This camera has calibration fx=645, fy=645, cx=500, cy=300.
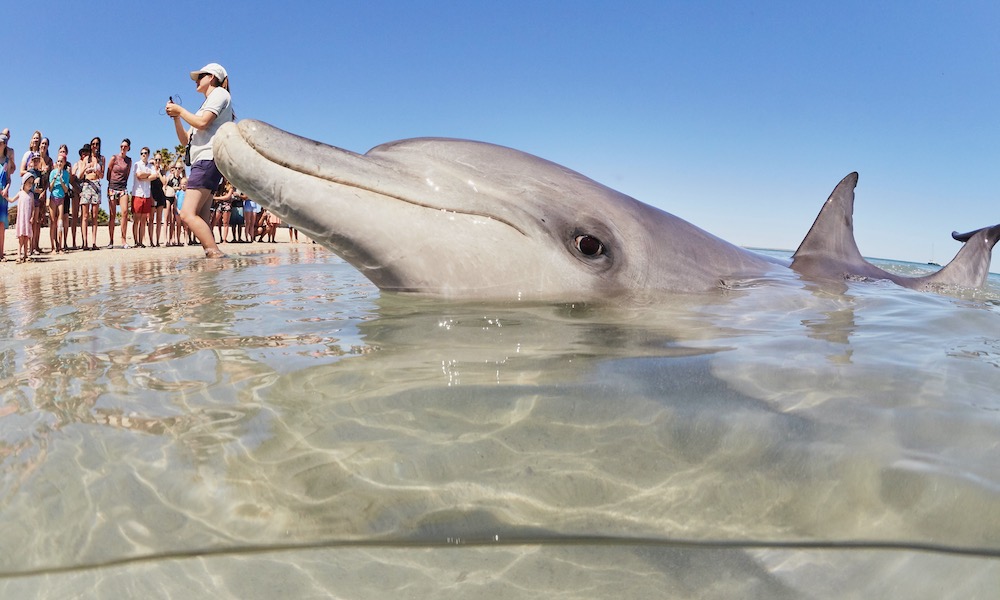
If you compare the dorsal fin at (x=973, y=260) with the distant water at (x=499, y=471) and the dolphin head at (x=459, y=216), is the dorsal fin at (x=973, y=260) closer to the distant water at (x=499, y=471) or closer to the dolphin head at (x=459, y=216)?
the dolphin head at (x=459, y=216)

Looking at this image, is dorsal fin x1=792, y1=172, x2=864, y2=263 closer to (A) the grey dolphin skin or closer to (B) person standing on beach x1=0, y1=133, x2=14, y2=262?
(A) the grey dolphin skin

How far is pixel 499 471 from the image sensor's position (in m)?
1.67

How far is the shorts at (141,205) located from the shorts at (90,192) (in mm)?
703

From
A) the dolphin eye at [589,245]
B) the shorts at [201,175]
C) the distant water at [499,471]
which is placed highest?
the shorts at [201,175]

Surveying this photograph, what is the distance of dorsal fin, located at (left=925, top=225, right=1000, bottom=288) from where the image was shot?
7375 millimetres

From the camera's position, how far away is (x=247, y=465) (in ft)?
5.51

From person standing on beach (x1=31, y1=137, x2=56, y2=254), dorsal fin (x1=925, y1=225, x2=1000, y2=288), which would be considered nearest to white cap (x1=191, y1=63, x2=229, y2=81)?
person standing on beach (x1=31, y1=137, x2=56, y2=254)

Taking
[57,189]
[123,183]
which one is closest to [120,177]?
[123,183]

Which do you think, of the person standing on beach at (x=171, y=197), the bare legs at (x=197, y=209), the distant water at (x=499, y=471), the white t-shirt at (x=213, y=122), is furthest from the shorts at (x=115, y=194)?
the distant water at (x=499, y=471)

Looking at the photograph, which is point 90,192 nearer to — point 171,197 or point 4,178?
point 4,178

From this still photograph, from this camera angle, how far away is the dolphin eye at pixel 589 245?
396 cm

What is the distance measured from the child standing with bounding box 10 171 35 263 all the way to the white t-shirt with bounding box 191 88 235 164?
4.13 meters

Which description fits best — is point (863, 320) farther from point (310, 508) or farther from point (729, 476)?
point (310, 508)

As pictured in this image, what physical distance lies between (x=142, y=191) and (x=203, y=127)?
7750 millimetres
